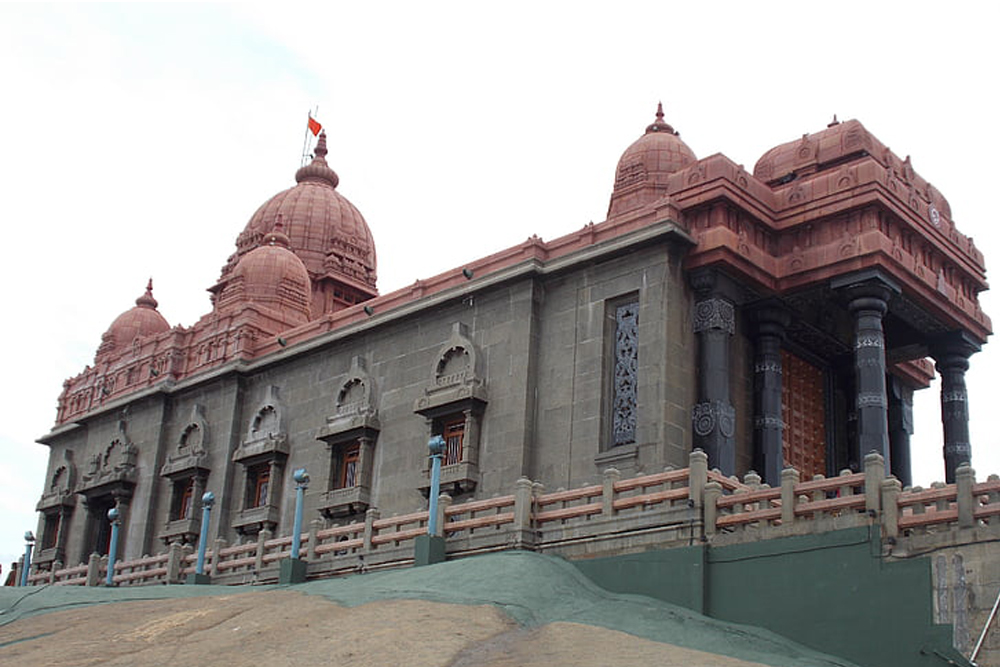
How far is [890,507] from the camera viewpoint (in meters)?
18.2

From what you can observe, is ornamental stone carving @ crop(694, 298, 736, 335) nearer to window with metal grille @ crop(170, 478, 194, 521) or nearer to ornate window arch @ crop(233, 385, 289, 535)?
ornate window arch @ crop(233, 385, 289, 535)

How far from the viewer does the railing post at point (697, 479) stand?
20.8 meters

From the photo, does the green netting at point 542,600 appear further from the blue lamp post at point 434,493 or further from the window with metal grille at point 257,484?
the window with metal grille at point 257,484

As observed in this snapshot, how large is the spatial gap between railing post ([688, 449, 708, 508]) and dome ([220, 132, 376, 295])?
100.0 ft

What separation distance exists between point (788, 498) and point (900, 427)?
13.4 metres

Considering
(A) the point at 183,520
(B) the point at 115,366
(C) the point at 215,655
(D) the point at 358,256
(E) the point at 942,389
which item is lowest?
(C) the point at 215,655

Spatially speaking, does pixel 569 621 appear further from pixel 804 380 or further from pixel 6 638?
pixel 804 380

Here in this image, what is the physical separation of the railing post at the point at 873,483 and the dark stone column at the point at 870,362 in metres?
7.25

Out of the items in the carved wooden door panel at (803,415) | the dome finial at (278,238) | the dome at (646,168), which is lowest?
the carved wooden door panel at (803,415)

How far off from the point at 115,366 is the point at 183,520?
7903 mm

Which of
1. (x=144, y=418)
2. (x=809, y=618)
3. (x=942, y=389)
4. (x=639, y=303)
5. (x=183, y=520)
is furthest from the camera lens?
(x=144, y=418)

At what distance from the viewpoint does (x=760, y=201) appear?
28047mm

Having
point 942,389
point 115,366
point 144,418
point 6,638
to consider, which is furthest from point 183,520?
point 942,389

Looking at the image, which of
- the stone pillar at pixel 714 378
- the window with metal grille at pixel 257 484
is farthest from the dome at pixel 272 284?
the stone pillar at pixel 714 378
